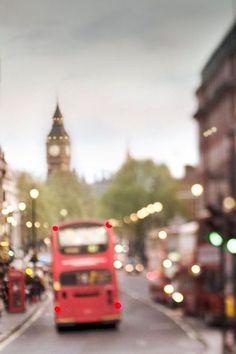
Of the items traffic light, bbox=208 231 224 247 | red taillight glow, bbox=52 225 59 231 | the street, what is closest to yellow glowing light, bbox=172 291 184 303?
the street

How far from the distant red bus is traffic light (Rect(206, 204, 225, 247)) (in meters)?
16.1

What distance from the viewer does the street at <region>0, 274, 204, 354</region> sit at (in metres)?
31.8

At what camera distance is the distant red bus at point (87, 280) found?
39781 mm

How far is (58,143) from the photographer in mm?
24656

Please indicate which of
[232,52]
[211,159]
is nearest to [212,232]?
[211,159]

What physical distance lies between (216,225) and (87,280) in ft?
59.3

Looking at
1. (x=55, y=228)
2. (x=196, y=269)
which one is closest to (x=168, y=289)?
(x=196, y=269)

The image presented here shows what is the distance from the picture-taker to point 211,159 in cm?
5150

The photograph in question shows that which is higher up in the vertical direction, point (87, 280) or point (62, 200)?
point (62, 200)

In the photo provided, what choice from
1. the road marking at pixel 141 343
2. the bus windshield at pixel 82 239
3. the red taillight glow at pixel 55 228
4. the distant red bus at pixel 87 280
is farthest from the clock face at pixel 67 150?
the distant red bus at pixel 87 280

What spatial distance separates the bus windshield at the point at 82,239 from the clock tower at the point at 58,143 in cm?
1278

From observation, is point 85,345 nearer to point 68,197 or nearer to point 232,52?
point 68,197

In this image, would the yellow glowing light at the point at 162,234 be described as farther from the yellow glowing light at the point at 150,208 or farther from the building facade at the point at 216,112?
the yellow glowing light at the point at 150,208

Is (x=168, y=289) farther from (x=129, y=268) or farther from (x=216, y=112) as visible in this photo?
(x=129, y=268)
